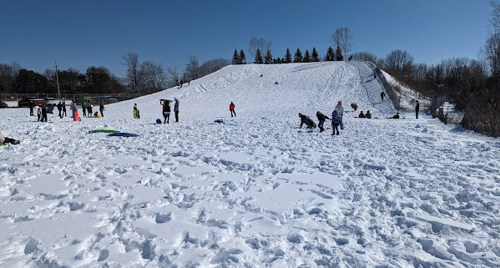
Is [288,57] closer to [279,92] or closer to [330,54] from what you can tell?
[330,54]

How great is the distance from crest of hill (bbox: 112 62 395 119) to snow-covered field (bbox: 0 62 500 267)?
58.7ft

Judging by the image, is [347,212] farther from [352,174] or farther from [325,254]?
[352,174]

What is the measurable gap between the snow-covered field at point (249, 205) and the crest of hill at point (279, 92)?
1789 cm

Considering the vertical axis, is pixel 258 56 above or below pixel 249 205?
above

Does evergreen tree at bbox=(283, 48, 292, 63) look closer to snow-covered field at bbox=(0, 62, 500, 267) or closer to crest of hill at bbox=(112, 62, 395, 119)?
crest of hill at bbox=(112, 62, 395, 119)

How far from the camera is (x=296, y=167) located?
6.54 metres

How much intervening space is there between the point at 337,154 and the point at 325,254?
17.6ft

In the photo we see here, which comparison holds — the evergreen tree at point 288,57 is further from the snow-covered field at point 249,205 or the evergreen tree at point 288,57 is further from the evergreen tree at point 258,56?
the snow-covered field at point 249,205

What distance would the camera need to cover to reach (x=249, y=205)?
4.28 meters

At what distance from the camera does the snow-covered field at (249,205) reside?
116 inches

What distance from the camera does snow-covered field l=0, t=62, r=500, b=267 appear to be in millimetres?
2945

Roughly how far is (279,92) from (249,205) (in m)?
34.7

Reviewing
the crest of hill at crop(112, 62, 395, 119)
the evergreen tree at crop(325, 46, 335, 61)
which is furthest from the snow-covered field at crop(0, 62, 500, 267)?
the evergreen tree at crop(325, 46, 335, 61)

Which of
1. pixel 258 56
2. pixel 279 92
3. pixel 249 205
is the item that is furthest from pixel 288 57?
pixel 249 205
